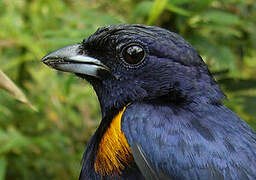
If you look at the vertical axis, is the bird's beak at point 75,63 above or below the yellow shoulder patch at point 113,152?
above

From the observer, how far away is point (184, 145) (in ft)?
6.77

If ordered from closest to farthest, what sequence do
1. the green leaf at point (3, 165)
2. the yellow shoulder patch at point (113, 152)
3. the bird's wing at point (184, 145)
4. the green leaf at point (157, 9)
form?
the bird's wing at point (184, 145) → the yellow shoulder patch at point (113, 152) → the green leaf at point (157, 9) → the green leaf at point (3, 165)

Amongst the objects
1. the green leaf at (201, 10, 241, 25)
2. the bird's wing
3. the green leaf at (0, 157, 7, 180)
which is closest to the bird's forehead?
the bird's wing

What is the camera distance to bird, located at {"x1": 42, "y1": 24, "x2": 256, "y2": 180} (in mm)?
2062

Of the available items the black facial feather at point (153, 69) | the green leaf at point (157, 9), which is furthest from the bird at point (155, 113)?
the green leaf at point (157, 9)

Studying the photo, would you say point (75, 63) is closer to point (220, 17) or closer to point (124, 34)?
point (124, 34)

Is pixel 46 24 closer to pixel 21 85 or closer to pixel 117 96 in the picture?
pixel 21 85

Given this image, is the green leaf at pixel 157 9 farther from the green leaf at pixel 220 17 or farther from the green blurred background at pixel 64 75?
the green leaf at pixel 220 17

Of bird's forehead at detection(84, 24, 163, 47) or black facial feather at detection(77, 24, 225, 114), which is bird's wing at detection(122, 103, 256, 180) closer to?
black facial feather at detection(77, 24, 225, 114)

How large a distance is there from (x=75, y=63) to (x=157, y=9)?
3.19 feet

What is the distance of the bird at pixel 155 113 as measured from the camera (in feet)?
6.77

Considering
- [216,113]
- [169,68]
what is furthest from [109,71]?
[216,113]

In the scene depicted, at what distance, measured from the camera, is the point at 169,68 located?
2.40 metres

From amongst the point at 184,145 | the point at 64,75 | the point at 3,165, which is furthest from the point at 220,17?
the point at 3,165
